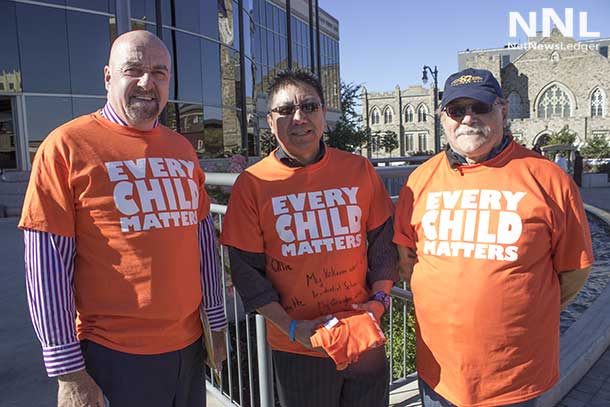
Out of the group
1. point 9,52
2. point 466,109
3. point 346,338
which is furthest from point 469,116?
point 9,52

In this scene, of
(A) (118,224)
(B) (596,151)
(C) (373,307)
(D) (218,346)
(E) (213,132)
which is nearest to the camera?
(A) (118,224)

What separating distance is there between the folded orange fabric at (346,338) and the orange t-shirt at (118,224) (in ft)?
1.88

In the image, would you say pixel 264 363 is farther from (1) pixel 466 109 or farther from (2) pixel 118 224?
(1) pixel 466 109

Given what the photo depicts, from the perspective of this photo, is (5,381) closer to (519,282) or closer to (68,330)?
(68,330)

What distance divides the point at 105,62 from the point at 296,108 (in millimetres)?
14820

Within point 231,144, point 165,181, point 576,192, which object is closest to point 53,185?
point 165,181

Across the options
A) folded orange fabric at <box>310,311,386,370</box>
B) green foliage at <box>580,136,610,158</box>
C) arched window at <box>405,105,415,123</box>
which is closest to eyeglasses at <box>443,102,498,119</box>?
folded orange fabric at <box>310,311,386,370</box>

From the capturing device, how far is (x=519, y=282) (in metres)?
1.92

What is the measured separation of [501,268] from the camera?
75.9 inches

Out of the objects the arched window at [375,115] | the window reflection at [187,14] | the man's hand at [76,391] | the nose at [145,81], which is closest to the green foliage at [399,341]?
the man's hand at [76,391]

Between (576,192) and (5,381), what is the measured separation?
387 centimetres

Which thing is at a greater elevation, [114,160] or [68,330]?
[114,160]

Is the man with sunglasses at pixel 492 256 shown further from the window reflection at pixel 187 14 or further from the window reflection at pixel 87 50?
the window reflection at pixel 187 14

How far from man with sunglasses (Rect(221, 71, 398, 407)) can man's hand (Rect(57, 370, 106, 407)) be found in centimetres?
67
